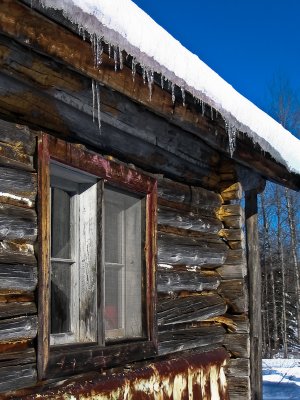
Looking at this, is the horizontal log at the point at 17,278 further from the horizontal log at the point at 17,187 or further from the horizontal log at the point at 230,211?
the horizontal log at the point at 230,211

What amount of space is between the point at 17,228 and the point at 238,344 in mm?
2830

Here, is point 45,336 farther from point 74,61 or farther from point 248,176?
point 248,176

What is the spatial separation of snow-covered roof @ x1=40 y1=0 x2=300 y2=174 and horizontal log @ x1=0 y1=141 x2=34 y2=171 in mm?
708

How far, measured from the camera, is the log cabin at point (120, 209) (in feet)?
9.42

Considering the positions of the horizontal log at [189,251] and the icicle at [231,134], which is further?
the horizontal log at [189,251]

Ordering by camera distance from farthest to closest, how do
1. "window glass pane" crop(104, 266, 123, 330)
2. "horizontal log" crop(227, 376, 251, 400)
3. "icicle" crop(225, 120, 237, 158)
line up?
"horizontal log" crop(227, 376, 251, 400), "icicle" crop(225, 120, 237, 158), "window glass pane" crop(104, 266, 123, 330)

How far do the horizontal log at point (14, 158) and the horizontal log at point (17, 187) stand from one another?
0.03 metres

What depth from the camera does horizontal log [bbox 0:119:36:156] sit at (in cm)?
293

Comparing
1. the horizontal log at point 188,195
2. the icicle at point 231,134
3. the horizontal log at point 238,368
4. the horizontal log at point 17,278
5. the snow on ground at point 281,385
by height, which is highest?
the icicle at point 231,134

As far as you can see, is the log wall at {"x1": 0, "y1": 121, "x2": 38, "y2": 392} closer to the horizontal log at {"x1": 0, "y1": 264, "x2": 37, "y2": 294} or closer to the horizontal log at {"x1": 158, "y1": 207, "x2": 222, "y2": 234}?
the horizontal log at {"x1": 0, "y1": 264, "x2": 37, "y2": 294}

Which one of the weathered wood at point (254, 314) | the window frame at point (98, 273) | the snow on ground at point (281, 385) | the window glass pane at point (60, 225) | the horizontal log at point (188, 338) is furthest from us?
the snow on ground at point (281, 385)

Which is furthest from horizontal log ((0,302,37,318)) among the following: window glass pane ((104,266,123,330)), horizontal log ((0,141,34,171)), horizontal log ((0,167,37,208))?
window glass pane ((104,266,123,330))

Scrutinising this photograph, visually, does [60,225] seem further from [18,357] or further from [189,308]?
[189,308]

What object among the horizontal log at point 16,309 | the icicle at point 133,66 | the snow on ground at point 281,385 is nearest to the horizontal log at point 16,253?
the horizontal log at point 16,309
